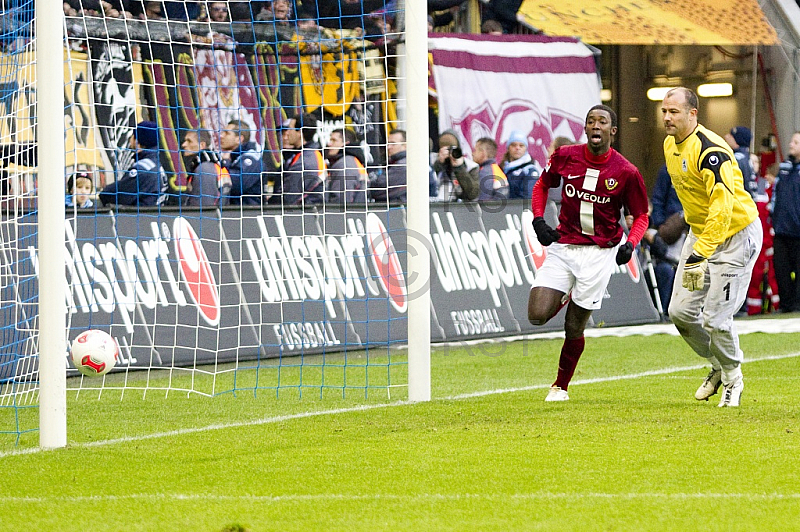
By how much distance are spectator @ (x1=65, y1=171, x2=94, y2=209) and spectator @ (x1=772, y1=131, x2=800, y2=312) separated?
9.26 m

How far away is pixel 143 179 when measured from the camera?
36.9 ft

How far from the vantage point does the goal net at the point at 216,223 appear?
10.3 meters

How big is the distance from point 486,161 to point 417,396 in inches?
265

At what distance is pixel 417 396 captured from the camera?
8.68 metres

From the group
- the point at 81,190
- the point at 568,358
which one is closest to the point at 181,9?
the point at 81,190

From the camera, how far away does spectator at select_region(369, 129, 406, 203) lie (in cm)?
1314

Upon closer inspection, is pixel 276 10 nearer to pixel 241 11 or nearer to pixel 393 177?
pixel 241 11

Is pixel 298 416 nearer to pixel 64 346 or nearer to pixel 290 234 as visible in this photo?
pixel 64 346

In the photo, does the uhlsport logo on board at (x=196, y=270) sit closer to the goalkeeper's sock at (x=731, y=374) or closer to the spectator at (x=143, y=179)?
the spectator at (x=143, y=179)

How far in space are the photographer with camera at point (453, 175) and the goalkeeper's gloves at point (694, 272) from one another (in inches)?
273

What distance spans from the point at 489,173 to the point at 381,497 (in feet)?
31.7

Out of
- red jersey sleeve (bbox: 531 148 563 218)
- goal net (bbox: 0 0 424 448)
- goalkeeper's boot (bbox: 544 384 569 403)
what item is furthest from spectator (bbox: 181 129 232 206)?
goalkeeper's boot (bbox: 544 384 569 403)

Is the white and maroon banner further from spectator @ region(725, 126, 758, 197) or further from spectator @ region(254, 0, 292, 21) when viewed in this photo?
spectator @ region(254, 0, 292, 21)

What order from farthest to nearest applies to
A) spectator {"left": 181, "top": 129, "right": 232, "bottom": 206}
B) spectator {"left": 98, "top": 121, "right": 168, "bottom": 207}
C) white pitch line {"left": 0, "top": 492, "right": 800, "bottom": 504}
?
spectator {"left": 181, "top": 129, "right": 232, "bottom": 206} < spectator {"left": 98, "top": 121, "right": 168, "bottom": 207} < white pitch line {"left": 0, "top": 492, "right": 800, "bottom": 504}
